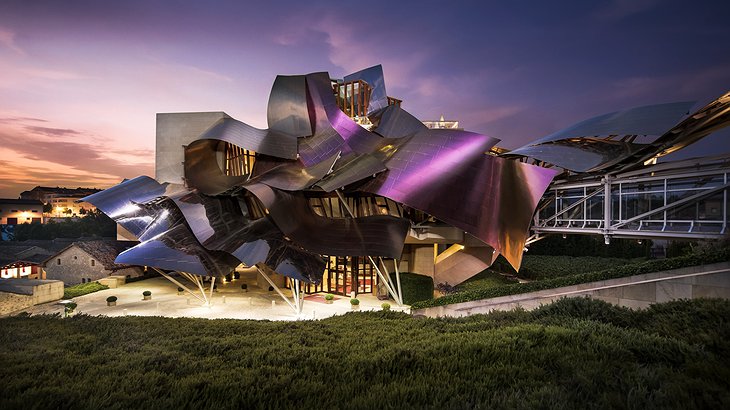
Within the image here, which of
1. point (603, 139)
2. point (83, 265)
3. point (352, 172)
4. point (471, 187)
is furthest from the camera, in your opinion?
point (83, 265)

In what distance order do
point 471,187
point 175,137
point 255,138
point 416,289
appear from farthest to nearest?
1. point 175,137
2. point 255,138
3. point 416,289
4. point 471,187

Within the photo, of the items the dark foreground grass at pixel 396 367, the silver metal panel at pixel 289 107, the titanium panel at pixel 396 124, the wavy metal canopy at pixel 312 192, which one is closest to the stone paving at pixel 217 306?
the wavy metal canopy at pixel 312 192

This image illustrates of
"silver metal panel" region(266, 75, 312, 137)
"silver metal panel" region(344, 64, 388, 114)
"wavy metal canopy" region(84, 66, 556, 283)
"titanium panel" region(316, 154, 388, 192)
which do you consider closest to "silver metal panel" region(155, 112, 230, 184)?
"wavy metal canopy" region(84, 66, 556, 283)

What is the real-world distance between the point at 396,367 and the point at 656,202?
16.6m

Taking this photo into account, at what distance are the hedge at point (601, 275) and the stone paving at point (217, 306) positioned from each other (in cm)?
601

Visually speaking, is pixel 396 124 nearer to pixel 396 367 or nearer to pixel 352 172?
pixel 352 172

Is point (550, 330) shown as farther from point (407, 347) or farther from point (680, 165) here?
point (680, 165)

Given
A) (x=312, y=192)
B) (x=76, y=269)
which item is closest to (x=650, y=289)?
(x=312, y=192)

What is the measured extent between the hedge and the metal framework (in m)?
3.12

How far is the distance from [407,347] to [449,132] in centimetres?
1872

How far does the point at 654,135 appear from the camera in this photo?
52.2 feet

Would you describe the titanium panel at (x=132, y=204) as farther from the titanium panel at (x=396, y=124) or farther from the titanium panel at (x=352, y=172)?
the titanium panel at (x=396, y=124)

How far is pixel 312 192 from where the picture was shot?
2548 cm

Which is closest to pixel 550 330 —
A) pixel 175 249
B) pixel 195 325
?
pixel 195 325
